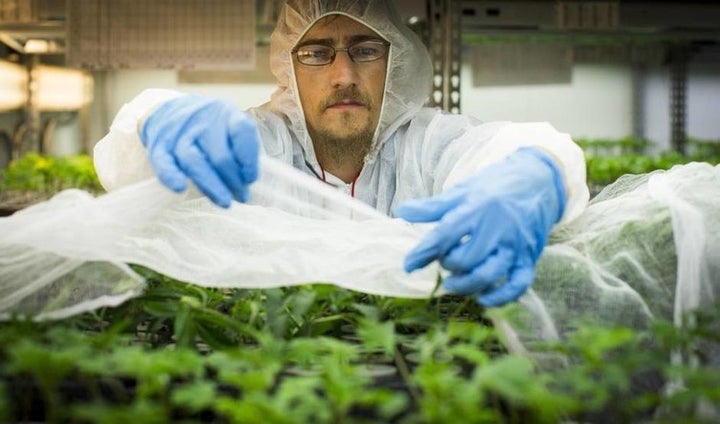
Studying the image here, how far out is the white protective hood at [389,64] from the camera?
1.94m

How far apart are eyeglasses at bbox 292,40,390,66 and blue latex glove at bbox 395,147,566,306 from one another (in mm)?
817

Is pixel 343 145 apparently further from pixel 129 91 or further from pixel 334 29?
pixel 129 91

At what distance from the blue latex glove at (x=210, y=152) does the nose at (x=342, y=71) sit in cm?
64

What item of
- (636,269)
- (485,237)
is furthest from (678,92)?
(485,237)

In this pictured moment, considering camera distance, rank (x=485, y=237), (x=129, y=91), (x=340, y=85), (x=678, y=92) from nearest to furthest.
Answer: (x=485, y=237) < (x=340, y=85) < (x=678, y=92) < (x=129, y=91)

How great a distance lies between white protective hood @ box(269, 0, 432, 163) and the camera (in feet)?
6.35

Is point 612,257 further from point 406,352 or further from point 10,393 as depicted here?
point 10,393

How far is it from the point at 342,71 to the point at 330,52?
3.2 inches

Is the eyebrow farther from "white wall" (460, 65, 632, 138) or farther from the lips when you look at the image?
"white wall" (460, 65, 632, 138)

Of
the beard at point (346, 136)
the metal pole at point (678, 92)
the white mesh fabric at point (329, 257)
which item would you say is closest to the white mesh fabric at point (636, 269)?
the white mesh fabric at point (329, 257)

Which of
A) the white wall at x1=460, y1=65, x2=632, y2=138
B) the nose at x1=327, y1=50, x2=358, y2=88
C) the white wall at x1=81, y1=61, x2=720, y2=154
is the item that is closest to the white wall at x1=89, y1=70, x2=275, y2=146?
the white wall at x1=81, y1=61, x2=720, y2=154

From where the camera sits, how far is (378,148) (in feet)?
6.56

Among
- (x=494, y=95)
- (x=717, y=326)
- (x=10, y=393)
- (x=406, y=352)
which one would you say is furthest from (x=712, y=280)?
(x=494, y=95)

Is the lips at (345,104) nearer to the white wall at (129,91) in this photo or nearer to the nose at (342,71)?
the nose at (342,71)
